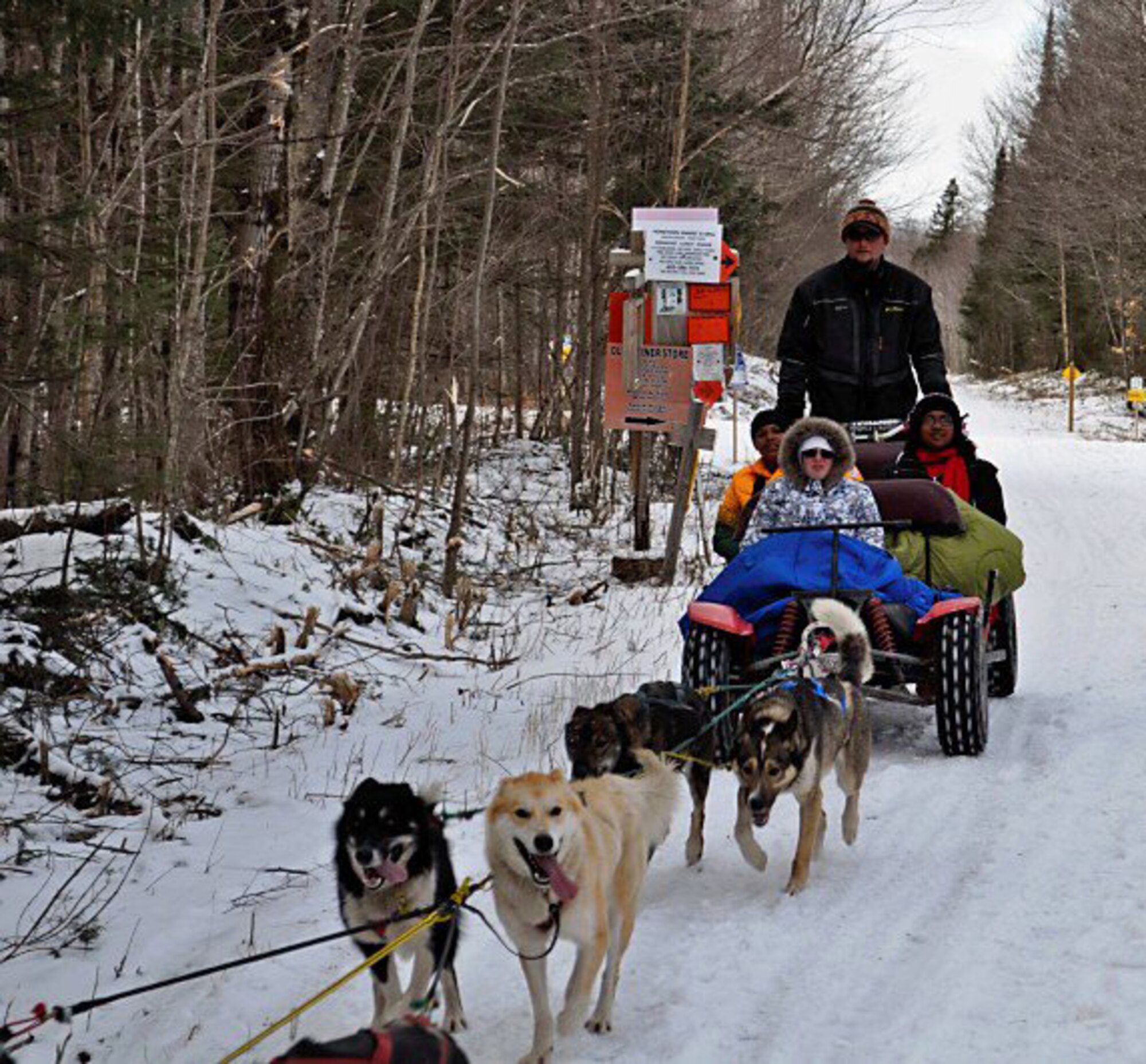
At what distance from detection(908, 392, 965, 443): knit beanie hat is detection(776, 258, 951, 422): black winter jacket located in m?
0.19

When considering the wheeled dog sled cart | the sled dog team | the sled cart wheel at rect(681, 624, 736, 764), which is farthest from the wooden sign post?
the sled dog team

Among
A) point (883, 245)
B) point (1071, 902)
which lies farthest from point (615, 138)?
point (1071, 902)

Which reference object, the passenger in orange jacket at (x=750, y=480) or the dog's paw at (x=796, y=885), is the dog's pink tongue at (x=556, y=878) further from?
the passenger in orange jacket at (x=750, y=480)

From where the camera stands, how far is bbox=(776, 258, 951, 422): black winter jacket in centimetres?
837

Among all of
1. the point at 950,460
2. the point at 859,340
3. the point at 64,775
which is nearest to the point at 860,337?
A: the point at 859,340

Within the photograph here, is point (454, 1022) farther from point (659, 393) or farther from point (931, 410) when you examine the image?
point (659, 393)

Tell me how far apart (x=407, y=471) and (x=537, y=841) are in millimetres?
13523

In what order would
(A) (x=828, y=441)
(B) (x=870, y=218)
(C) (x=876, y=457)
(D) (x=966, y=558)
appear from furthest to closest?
(C) (x=876, y=457)
(B) (x=870, y=218)
(D) (x=966, y=558)
(A) (x=828, y=441)

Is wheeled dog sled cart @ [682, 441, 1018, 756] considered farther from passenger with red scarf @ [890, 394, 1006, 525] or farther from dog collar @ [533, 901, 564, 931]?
dog collar @ [533, 901, 564, 931]

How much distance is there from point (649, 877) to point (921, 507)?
321 centimetres

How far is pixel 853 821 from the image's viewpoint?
5117 mm

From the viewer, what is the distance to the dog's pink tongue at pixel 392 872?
339cm

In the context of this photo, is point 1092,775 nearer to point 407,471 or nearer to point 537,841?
point 537,841

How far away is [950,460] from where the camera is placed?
26.8 feet
